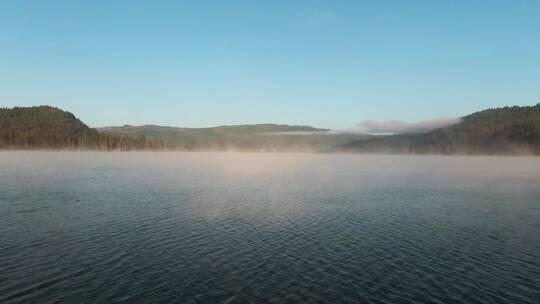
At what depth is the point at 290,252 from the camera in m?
37.6

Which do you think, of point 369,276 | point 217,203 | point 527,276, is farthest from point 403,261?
point 217,203

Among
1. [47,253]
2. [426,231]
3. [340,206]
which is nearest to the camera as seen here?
[47,253]

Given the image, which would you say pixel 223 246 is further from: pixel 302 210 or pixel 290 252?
pixel 302 210

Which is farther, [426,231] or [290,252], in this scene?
[426,231]

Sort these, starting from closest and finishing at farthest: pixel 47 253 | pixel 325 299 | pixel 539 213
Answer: pixel 325 299 < pixel 47 253 < pixel 539 213

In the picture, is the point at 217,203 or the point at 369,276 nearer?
the point at 369,276

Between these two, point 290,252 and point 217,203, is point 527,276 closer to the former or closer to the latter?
point 290,252

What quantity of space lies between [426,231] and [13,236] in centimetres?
4730

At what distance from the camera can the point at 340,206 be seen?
66.6 metres

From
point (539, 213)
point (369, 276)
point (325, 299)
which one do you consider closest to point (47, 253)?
point (325, 299)

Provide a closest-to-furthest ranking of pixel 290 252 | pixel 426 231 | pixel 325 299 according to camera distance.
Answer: pixel 325 299, pixel 290 252, pixel 426 231

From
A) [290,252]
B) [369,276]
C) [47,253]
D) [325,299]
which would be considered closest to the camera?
[325,299]

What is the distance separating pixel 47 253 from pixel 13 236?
8425mm

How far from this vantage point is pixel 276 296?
26.5 metres
